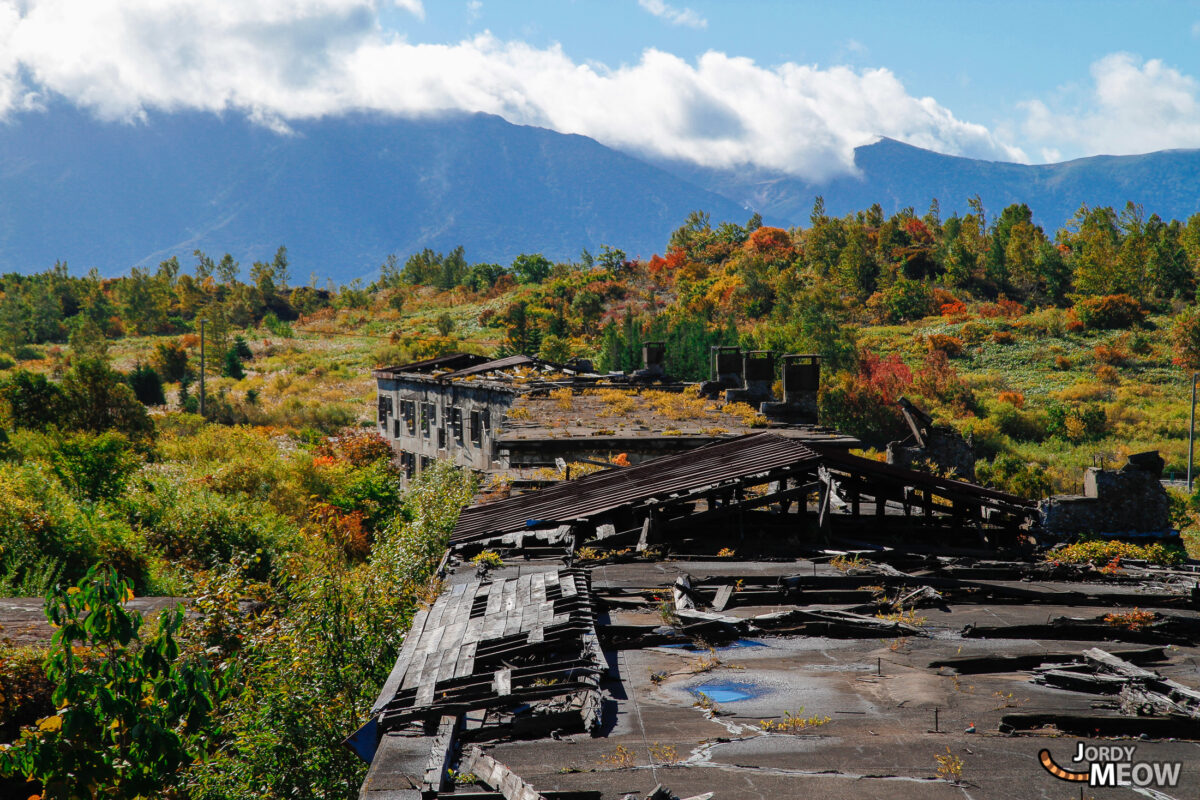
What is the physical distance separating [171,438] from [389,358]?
37.0 metres

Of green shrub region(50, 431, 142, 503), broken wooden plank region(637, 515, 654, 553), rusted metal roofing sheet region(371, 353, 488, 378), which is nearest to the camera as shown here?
broken wooden plank region(637, 515, 654, 553)

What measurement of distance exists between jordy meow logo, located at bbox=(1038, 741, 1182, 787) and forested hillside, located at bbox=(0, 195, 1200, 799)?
6.53m

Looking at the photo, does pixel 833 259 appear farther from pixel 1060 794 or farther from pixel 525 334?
pixel 1060 794

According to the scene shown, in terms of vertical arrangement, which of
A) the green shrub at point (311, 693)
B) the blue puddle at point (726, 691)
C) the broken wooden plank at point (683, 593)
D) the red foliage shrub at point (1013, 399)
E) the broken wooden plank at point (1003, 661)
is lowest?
the green shrub at point (311, 693)

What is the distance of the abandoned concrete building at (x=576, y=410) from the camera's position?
24109mm

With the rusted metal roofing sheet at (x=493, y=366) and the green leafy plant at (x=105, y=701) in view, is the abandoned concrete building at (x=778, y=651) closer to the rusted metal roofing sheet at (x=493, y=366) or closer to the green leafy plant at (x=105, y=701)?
the green leafy plant at (x=105, y=701)

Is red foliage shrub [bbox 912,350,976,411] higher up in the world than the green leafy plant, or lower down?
higher up

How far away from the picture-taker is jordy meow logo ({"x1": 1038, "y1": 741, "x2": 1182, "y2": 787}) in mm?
6199

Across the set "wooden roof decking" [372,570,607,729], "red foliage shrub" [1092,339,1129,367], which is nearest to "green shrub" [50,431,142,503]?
"wooden roof decking" [372,570,607,729]

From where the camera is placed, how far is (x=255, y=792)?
10.0 meters

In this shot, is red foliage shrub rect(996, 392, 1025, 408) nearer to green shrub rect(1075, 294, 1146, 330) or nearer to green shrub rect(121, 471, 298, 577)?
green shrub rect(1075, 294, 1146, 330)

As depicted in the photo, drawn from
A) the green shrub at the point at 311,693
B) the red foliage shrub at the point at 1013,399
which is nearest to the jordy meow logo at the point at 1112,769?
the green shrub at the point at 311,693

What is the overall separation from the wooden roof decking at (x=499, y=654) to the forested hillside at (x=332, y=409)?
166 cm

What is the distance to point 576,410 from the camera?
95.5 ft
